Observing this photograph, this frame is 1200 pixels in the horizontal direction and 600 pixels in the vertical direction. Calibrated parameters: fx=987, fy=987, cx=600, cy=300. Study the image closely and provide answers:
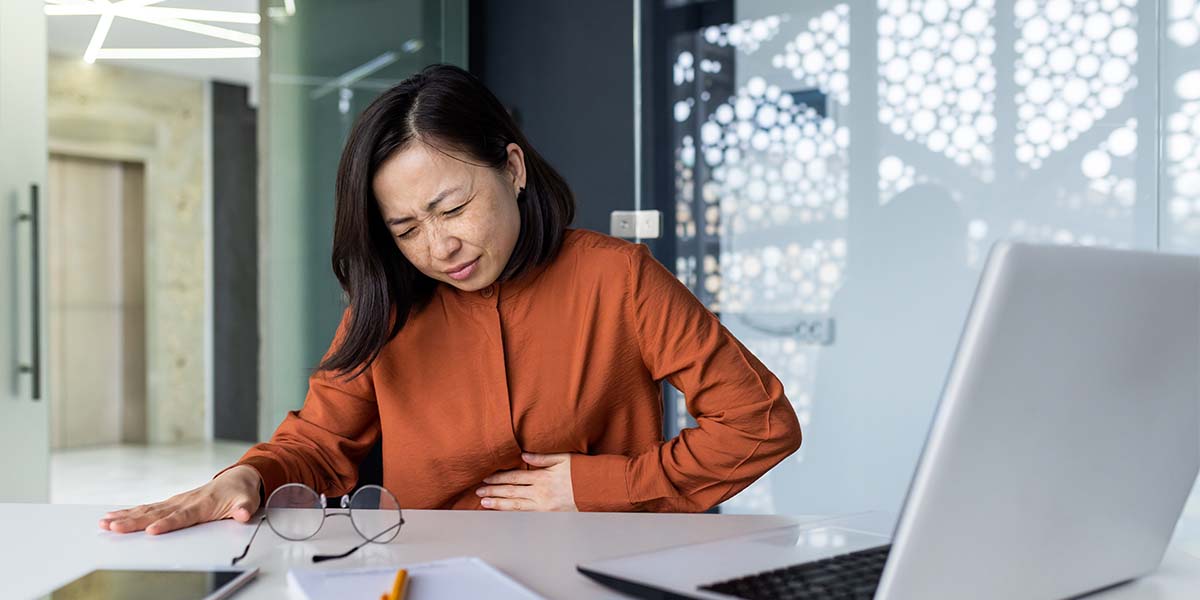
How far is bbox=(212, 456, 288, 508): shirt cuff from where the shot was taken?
1.38 metres

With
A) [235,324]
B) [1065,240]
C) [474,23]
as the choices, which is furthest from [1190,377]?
[235,324]

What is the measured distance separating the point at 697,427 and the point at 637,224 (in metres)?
2.25

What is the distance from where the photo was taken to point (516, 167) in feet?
5.29

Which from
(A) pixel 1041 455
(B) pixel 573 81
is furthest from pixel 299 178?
(A) pixel 1041 455

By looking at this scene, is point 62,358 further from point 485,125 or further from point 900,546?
point 900,546

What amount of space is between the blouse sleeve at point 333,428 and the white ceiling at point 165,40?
2291mm

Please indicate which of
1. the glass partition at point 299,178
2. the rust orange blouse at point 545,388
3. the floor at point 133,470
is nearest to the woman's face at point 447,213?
the rust orange blouse at point 545,388

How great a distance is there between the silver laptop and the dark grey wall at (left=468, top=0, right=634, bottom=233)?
2.96m

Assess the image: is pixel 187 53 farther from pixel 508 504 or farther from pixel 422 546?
pixel 422 546

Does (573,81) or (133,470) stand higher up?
(573,81)

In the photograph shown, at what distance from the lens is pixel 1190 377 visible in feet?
2.84

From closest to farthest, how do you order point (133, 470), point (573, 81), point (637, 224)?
1. point (637, 224)
2. point (573, 81)
3. point (133, 470)

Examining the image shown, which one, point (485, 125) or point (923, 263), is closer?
point (485, 125)

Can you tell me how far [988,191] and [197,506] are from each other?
251cm
